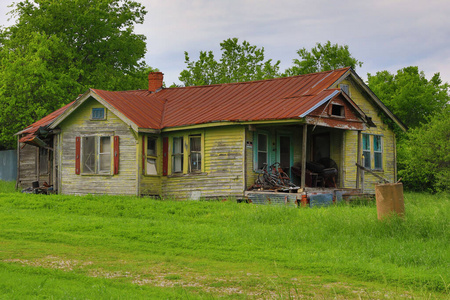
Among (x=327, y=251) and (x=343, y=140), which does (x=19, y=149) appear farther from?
(x=327, y=251)

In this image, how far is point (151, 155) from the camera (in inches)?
952

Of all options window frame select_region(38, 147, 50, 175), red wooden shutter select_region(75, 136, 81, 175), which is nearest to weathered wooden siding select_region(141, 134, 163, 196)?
red wooden shutter select_region(75, 136, 81, 175)

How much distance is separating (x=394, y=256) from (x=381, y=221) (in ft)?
8.57

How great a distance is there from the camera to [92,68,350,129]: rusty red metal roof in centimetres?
2205

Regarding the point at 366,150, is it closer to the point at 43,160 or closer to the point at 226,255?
the point at 43,160

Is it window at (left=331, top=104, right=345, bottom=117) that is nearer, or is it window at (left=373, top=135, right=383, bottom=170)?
window at (left=331, top=104, right=345, bottom=117)

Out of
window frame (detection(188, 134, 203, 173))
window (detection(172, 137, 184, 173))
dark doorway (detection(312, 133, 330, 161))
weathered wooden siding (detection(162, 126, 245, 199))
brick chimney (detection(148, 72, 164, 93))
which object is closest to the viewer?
weathered wooden siding (detection(162, 126, 245, 199))

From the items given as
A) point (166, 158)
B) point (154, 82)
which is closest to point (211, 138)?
point (166, 158)

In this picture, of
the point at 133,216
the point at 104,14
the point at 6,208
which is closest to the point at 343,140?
the point at 133,216

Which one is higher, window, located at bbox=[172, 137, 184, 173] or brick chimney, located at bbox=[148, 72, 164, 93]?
brick chimney, located at bbox=[148, 72, 164, 93]

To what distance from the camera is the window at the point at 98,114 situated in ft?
79.9

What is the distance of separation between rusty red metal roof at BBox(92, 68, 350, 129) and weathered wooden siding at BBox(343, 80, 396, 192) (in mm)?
2247

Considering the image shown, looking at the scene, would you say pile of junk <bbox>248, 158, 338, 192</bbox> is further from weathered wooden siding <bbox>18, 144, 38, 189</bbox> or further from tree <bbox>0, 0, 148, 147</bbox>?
tree <bbox>0, 0, 148, 147</bbox>

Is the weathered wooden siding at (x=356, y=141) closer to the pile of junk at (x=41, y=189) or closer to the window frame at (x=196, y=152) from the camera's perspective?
the window frame at (x=196, y=152)
